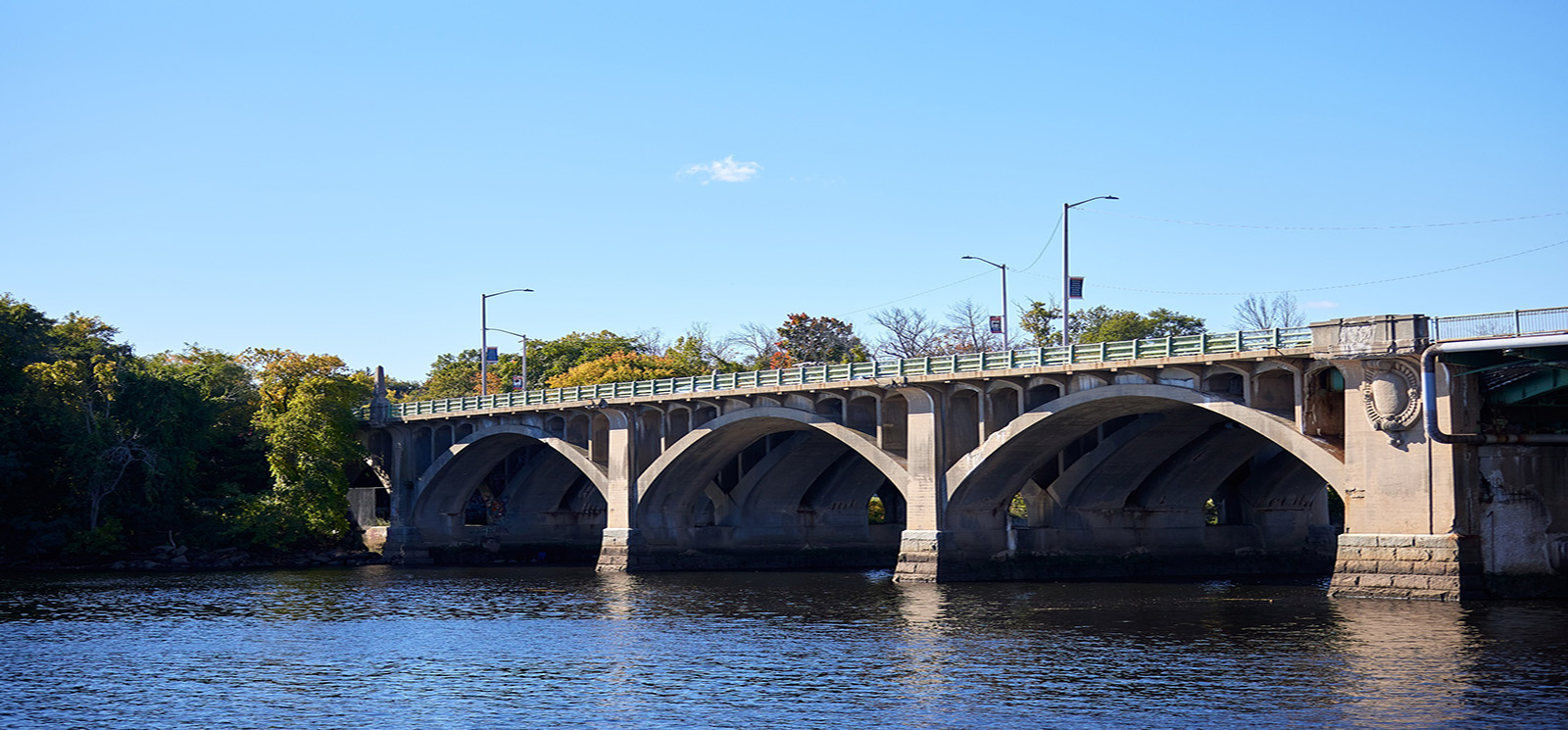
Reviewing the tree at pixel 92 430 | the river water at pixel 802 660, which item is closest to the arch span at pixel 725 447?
the river water at pixel 802 660

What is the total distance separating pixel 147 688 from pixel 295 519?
184ft

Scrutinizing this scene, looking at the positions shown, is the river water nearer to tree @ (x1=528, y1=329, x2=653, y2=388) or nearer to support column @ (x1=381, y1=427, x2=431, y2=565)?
support column @ (x1=381, y1=427, x2=431, y2=565)

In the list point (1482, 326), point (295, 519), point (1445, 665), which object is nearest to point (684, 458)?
point (295, 519)

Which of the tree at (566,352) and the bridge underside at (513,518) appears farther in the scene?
the tree at (566,352)

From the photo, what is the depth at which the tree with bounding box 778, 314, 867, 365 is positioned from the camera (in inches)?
4956

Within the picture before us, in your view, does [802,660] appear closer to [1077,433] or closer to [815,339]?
[1077,433]

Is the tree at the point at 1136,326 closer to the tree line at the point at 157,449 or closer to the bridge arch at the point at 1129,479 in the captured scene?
the tree line at the point at 157,449

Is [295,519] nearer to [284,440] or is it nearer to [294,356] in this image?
[284,440]

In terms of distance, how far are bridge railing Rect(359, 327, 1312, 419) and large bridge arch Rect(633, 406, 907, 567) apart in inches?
142

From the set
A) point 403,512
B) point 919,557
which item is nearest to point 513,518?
point 403,512

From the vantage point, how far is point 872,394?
6519cm

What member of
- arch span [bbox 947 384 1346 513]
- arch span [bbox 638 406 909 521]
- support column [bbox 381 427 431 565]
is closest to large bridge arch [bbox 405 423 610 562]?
support column [bbox 381 427 431 565]

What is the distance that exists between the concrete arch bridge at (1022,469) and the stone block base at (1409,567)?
0.07m

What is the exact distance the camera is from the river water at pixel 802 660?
101 feet
